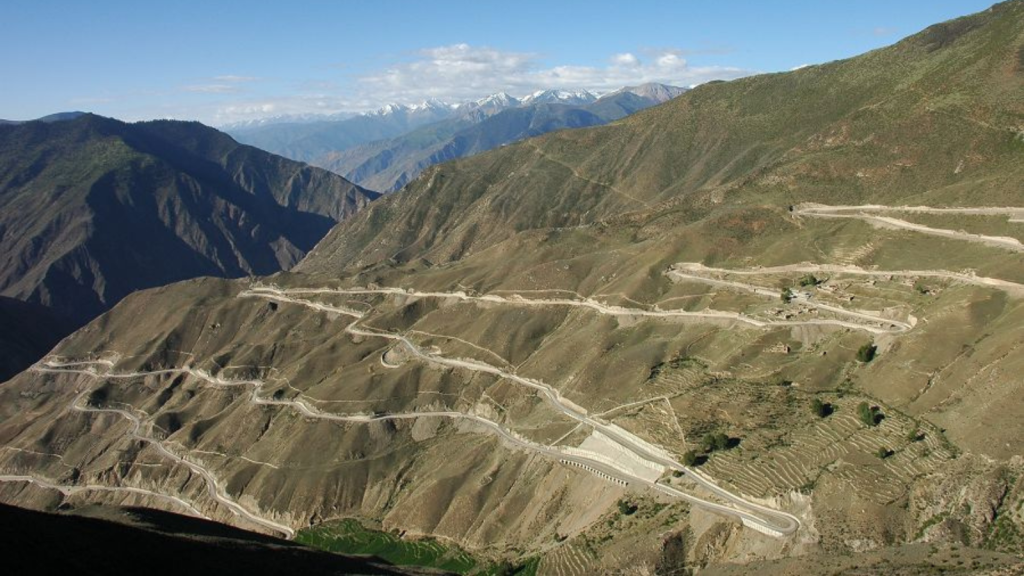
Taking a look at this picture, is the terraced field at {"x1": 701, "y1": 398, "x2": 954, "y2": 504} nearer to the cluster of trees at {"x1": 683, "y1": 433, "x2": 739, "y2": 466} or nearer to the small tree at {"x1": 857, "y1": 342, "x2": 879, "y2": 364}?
the cluster of trees at {"x1": 683, "y1": 433, "x2": 739, "y2": 466}

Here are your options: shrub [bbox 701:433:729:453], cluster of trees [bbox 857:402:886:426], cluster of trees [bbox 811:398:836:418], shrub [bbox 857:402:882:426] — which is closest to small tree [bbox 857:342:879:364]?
cluster of trees [bbox 811:398:836:418]

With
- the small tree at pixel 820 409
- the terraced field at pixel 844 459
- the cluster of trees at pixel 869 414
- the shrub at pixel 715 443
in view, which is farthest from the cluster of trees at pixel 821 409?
the shrub at pixel 715 443

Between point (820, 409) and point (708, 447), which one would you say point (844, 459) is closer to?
point (820, 409)

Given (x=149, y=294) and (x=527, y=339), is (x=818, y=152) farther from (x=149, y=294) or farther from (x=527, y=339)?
(x=149, y=294)

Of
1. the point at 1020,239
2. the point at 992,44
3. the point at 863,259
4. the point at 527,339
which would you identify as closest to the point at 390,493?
the point at 527,339

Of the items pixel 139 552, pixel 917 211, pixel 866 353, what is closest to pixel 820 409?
pixel 866 353

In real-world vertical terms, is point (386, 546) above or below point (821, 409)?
below
